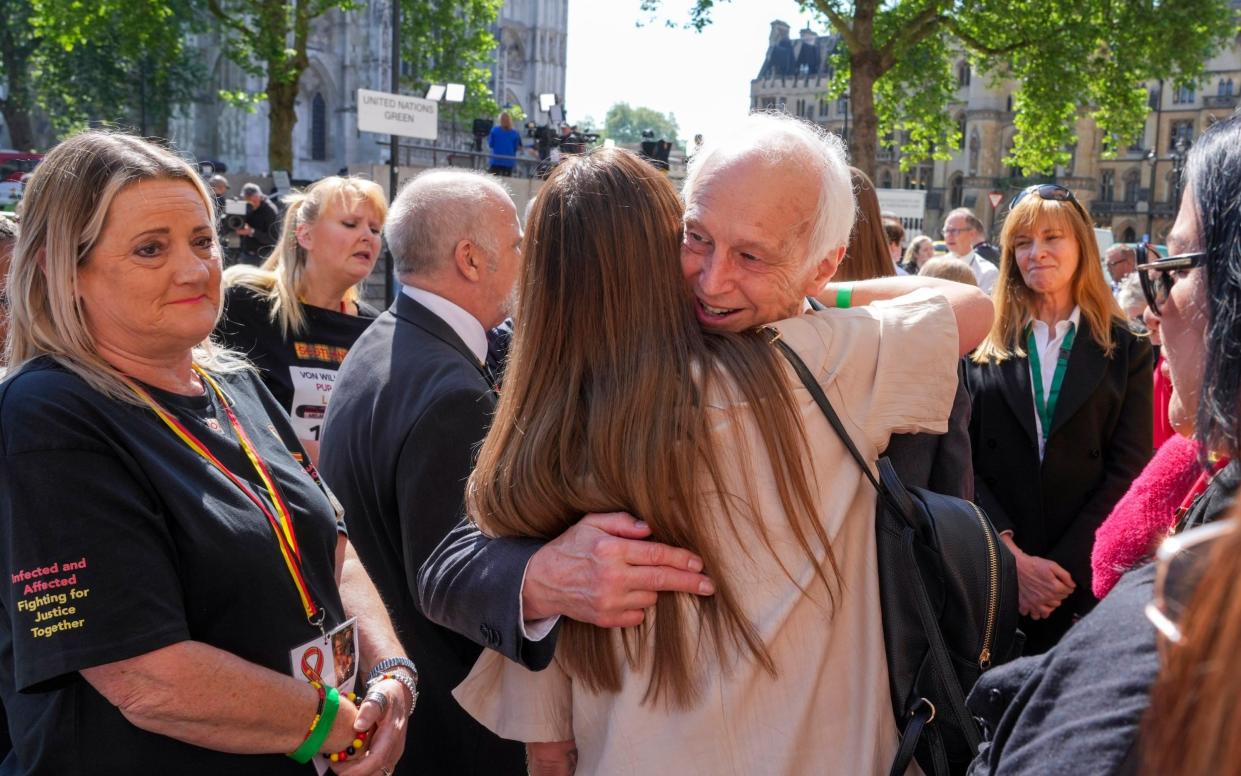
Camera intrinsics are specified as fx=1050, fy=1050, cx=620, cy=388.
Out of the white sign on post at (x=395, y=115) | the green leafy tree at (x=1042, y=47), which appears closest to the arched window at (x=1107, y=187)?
the green leafy tree at (x=1042, y=47)

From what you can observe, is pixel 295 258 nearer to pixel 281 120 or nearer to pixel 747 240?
pixel 747 240

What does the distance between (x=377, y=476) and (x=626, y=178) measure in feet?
4.44

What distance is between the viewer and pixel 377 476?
9.14 feet

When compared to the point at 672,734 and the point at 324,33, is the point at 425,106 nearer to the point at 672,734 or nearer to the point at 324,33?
the point at 672,734

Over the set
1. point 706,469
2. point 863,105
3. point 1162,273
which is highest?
point 863,105

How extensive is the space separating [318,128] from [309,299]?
59076mm

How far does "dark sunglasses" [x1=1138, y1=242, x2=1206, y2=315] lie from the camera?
1.27 metres

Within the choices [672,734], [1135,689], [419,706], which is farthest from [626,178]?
[419,706]

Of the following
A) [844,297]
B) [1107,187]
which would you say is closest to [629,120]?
[1107,187]

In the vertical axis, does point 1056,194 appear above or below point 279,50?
below

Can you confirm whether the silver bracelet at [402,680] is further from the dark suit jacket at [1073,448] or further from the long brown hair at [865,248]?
the dark suit jacket at [1073,448]

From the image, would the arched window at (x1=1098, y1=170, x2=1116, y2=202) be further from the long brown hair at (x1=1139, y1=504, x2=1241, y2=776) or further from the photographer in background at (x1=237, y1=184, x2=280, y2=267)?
the long brown hair at (x1=1139, y1=504, x2=1241, y2=776)

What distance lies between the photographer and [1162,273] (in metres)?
1.41

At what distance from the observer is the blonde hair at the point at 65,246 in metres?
2.02
